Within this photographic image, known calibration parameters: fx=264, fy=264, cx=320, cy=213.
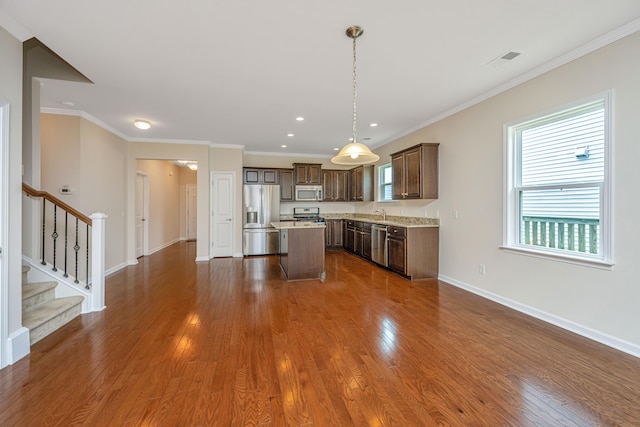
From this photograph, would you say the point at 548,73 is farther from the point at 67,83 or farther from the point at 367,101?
the point at 67,83

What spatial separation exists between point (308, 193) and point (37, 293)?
18.0ft

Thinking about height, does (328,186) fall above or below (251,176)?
below

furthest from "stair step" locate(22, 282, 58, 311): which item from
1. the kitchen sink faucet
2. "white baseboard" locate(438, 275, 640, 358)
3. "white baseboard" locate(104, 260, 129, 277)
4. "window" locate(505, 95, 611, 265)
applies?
the kitchen sink faucet

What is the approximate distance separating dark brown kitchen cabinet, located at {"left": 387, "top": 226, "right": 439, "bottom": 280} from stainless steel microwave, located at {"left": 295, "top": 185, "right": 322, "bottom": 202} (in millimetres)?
3253

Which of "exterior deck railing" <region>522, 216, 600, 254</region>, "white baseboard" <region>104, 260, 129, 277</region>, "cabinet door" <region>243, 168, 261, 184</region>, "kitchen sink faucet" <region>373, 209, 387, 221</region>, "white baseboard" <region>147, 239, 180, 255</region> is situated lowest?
"white baseboard" <region>104, 260, 129, 277</region>

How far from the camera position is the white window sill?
245 cm

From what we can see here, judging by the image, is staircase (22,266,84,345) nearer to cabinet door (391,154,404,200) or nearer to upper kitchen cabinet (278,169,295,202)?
upper kitchen cabinet (278,169,295,202)

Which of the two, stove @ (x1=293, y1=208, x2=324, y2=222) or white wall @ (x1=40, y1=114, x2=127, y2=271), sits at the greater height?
white wall @ (x1=40, y1=114, x2=127, y2=271)

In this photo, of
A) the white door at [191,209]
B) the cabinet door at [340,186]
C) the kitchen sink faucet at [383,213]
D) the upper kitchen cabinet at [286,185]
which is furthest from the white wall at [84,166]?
the kitchen sink faucet at [383,213]

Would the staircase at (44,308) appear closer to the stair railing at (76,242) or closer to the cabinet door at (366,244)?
the stair railing at (76,242)

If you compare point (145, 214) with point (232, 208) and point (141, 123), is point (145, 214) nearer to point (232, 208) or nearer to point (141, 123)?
point (232, 208)

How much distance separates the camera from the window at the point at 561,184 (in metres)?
2.53

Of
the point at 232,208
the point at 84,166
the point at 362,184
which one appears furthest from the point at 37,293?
the point at 362,184

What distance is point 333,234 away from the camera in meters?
7.59
